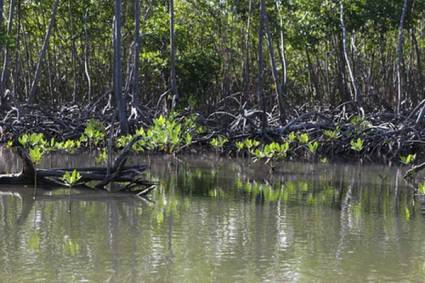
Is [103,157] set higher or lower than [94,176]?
higher

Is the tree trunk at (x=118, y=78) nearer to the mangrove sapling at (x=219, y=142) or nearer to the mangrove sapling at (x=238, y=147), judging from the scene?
the mangrove sapling at (x=219, y=142)

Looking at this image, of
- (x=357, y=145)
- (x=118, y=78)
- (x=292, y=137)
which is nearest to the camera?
(x=357, y=145)

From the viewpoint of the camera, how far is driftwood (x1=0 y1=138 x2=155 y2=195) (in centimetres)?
763

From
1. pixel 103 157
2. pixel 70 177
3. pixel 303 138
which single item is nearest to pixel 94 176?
pixel 70 177

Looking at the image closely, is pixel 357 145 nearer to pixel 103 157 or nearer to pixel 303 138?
pixel 303 138

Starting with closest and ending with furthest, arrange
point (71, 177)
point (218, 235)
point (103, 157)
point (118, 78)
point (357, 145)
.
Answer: point (218, 235) → point (71, 177) → point (103, 157) → point (357, 145) → point (118, 78)

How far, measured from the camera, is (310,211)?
6875mm

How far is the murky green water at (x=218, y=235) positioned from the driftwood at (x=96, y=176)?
13 cm

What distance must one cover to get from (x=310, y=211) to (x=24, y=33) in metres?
13.9

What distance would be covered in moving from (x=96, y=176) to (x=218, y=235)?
2.31 m

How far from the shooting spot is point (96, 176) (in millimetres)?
7668

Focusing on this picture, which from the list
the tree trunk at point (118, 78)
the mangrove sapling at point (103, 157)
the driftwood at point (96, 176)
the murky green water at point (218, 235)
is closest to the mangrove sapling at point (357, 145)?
the murky green water at point (218, 235)

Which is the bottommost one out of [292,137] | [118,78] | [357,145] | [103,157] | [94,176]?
[94,176]

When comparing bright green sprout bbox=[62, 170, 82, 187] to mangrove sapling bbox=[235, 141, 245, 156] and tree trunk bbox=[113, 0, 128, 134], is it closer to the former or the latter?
mangrove sapling bbox=[235, 141, 245, 156]
